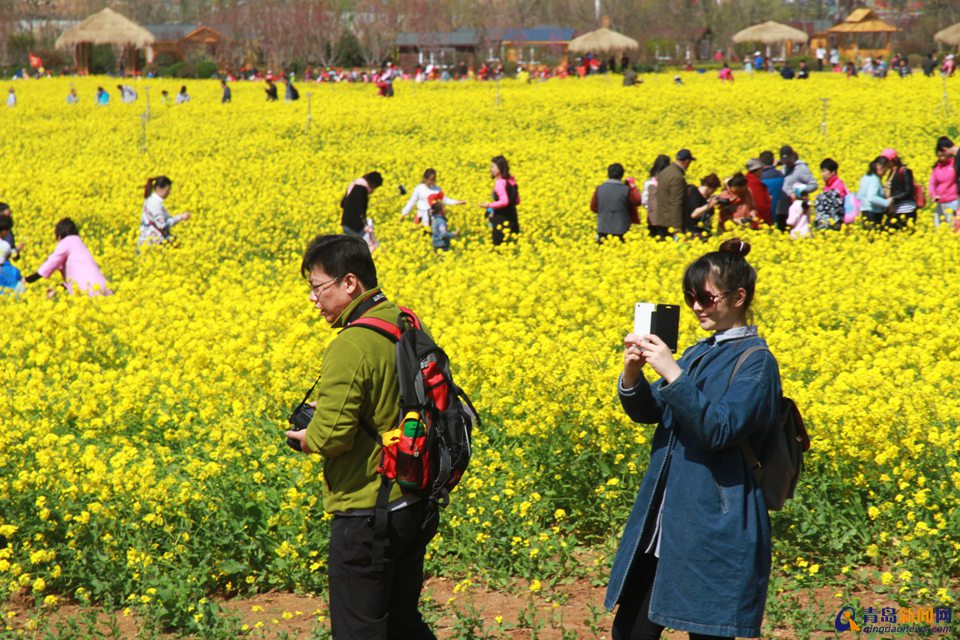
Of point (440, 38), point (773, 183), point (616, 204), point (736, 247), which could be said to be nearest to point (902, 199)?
point (773, 183)

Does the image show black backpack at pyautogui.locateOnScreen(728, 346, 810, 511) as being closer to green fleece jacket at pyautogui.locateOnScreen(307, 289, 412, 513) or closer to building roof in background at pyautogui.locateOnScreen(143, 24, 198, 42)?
green fleece jacket at pyautogui.locateOnScreen(307, 289, 412, 513)

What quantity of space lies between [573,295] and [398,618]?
6170 mm

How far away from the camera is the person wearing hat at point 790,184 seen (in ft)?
46.2

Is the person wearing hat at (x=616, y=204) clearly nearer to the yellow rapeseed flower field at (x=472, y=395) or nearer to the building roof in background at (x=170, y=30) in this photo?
the yellow rapeseed flower field at (x=472, y=395)

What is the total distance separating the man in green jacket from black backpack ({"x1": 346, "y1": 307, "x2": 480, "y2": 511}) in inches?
1.2

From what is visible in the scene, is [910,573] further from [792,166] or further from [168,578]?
[792,166]

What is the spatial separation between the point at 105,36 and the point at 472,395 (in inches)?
2358

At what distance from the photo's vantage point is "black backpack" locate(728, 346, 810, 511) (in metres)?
3.23

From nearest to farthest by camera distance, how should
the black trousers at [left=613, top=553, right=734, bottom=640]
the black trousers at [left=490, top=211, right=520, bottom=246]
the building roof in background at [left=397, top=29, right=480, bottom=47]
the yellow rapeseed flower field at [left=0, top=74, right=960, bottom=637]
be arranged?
the black trousers at [left=613, top=553, right=734, bottom=640] → the yellow rapeseed flower field at [left=0, top=74, right=960, bottom=637] → the black trousers at [left=490, top=211, right=520, bottom=246] → the building roof in background at [left=397, top=29, right=480, bottom=47]

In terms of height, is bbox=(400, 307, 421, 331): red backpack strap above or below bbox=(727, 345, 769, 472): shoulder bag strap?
above

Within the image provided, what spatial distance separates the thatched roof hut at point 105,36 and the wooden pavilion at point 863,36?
40719 mm

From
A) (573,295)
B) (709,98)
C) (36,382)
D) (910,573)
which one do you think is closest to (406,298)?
(573,295)

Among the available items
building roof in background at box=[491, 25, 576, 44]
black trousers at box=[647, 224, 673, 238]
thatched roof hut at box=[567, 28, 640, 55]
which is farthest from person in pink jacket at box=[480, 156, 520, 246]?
building roof in background at box=[491, 25, 576, 44]

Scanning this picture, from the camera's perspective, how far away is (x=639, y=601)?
3.39m
